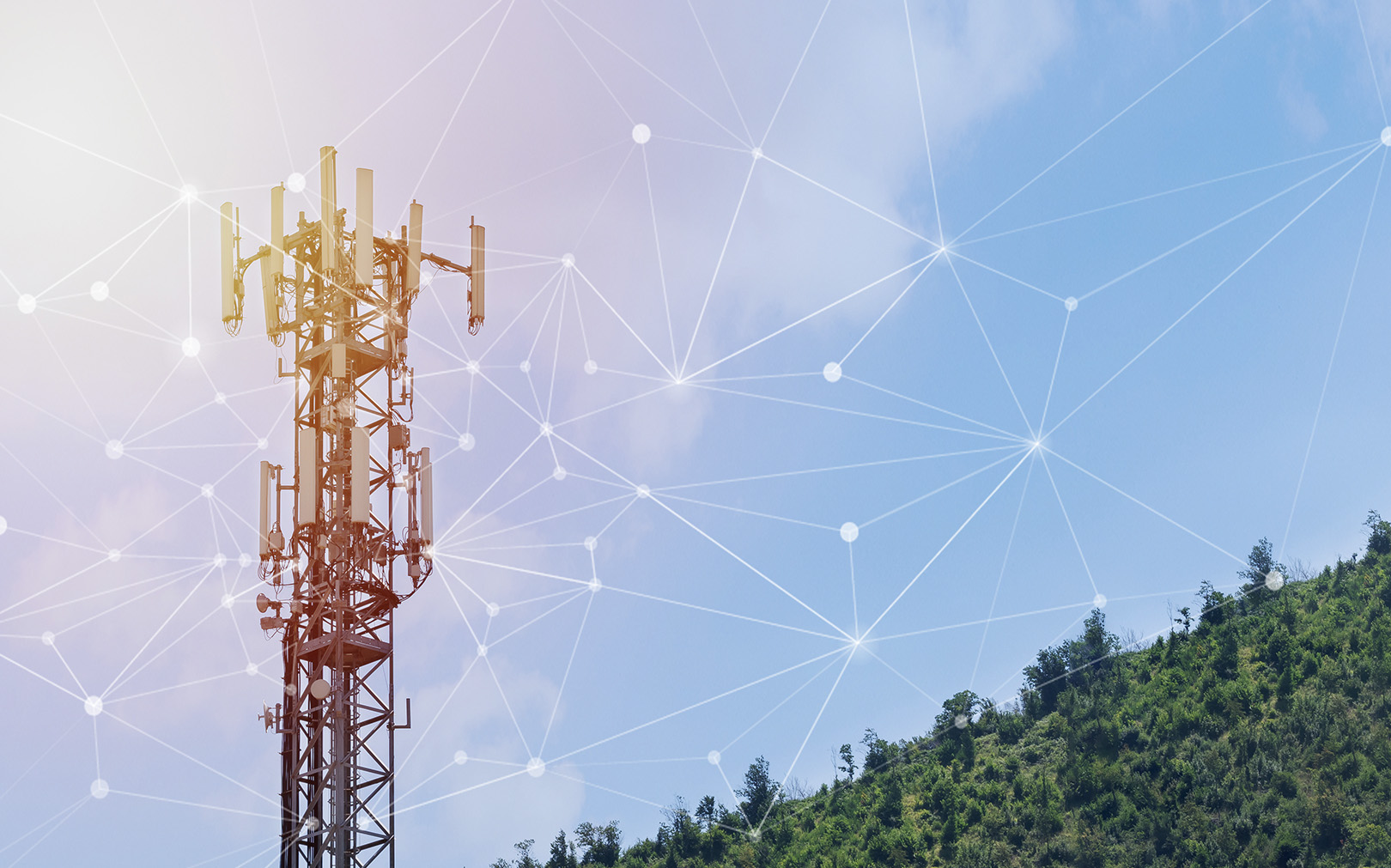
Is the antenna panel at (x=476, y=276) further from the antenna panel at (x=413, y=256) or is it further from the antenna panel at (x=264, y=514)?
the antenna panel at (x=264, y=514)

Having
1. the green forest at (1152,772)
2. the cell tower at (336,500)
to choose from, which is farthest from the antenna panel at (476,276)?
the green forest at (1152,772)

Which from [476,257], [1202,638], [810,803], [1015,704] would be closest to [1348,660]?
[1202,638]

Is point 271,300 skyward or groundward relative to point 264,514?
skyward

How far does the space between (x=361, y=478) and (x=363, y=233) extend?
5868 millimetres

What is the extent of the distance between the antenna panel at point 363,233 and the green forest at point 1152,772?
70.4 meters

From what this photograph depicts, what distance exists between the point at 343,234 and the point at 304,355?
10.1ft

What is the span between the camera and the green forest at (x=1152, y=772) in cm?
9212

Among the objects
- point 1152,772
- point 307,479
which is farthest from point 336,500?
point 1152,772

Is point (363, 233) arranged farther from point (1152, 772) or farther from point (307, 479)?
point (1152, 772)

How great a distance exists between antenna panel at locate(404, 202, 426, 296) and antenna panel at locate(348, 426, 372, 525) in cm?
423

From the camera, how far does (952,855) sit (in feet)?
340

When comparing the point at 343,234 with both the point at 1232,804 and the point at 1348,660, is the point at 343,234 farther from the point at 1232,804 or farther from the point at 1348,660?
the point at 1348,660

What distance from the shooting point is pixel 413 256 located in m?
35.9

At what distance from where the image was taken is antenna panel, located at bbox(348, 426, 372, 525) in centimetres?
3328
